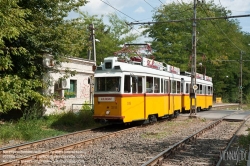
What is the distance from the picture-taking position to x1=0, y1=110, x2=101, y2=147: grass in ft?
42.2

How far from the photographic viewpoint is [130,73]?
1542cm

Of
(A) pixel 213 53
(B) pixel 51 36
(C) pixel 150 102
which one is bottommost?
(C) pixel 150 102

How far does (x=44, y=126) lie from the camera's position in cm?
1656

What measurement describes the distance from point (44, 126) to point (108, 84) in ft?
12.8

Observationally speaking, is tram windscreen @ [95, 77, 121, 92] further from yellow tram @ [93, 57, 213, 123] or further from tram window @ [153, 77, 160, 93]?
tram window @ [153, 77, 160, 93]

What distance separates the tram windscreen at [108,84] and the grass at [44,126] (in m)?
2.43

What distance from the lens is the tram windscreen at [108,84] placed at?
15.1 metres

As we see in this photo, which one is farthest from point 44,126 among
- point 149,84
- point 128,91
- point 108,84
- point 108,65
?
point 149,84

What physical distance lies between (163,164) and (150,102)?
8.58 meters

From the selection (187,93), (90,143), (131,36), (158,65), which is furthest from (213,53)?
(90,143)

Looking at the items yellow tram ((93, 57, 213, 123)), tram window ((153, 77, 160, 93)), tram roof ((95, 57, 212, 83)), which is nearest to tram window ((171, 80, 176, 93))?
yellow tram ((93, 57, 213, 123))

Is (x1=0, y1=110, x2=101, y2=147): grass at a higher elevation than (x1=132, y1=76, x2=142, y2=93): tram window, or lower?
lower

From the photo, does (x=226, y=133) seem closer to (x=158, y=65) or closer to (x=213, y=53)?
(x=158, y=65)

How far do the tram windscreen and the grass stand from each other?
2429 mm
